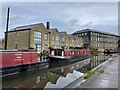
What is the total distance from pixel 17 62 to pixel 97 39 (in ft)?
218

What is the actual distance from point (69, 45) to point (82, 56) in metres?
12.2

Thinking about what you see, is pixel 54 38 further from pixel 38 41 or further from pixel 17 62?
pixel 17 62

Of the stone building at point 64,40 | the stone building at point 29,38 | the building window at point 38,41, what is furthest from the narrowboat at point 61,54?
the stone building at point 64,40

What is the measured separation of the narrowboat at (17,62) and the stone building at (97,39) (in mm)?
49308

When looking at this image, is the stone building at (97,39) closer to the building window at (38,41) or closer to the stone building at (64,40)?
the stone building at (64,40)

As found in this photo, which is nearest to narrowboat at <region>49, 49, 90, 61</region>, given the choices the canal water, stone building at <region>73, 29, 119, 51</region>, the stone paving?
the canal water

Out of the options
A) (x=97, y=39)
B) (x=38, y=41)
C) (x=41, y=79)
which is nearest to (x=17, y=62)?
(x=41, y=79)

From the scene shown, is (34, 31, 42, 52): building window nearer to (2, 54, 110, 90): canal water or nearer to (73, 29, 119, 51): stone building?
(2, 54, 110, 90): canal water

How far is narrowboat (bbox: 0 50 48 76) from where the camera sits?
49.4 ft

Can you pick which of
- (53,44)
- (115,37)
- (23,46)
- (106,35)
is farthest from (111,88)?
(115,37)

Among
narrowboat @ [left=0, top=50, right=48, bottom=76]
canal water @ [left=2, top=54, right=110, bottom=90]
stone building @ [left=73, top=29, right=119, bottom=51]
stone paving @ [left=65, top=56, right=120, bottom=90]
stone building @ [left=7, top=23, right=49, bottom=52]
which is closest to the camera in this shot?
stone paving @ [left=65, top=56, right=120, bottom=90]

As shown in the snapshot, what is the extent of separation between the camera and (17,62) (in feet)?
55.6

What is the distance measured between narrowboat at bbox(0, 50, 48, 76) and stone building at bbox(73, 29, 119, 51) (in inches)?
1941

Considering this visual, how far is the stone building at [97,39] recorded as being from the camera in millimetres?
74000
